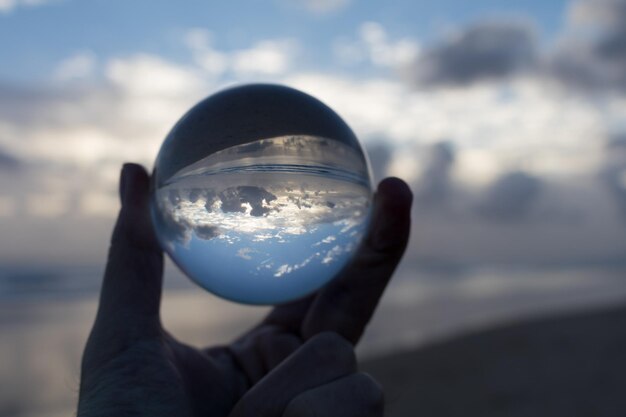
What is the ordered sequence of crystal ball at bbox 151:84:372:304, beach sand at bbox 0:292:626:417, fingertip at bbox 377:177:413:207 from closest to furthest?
1. crystal ball at bbox 151:84:372:304
2. fingertip at bbox 377:177:413:207
3. beach sand at bbox 0:292:626:417

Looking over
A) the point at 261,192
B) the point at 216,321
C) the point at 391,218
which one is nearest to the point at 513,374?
the point at 216,321

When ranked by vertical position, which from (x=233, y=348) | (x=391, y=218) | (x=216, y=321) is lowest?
(x=216, y=321)

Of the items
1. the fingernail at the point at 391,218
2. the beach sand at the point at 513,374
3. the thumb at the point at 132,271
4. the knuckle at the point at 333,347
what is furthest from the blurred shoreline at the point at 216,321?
the fingernail at the point at 391,218

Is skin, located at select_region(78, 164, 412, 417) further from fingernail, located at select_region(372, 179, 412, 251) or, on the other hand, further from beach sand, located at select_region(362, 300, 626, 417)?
beach sand, located at select_region(362, 300, 626, 417)

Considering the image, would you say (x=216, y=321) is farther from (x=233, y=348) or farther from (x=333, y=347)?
(x=333, y=347)

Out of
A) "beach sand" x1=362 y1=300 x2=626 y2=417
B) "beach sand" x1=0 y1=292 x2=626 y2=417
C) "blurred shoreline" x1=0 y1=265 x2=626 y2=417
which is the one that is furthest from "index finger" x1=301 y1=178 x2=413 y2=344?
"beach sand" x1=362 y1=300 x2=626 y2=417

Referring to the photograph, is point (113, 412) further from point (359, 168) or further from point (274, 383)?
point (359, 168)

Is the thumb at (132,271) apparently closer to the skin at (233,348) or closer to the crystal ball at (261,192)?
the skin at (233,348)
